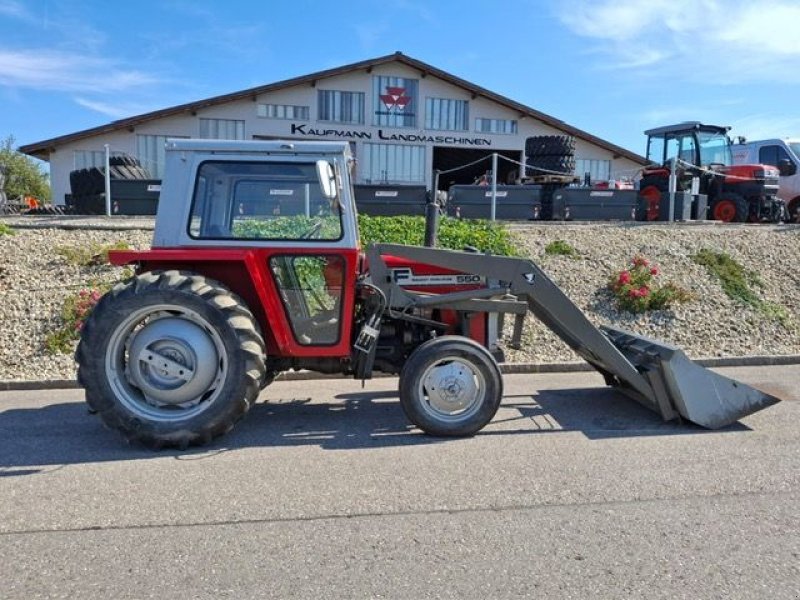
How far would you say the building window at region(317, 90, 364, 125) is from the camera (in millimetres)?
29438

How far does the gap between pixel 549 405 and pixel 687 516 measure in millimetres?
2462

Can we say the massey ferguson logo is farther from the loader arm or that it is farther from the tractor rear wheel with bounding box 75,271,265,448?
the tractor rear wheel with bounding box 75,271,265,448

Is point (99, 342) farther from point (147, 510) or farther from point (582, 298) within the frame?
point (582, 298)

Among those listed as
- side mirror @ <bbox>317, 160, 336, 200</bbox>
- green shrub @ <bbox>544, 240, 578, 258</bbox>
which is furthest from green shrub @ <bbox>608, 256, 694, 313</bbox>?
side mirror @ <bbox>317, 160, 336, 200</bbox>

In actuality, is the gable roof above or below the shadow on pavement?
above

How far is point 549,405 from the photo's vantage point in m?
6.14

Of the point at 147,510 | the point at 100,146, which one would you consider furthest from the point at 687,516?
the point at 100,146

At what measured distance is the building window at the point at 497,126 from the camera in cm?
3136

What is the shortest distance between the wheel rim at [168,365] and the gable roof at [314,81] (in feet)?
81.3

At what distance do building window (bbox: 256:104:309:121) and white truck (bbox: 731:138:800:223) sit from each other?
17481 millimetres

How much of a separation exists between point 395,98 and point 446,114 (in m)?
2.56

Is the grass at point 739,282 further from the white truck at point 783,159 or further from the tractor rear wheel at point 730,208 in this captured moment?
the white truck at point 783,159

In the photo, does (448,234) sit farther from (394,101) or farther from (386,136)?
(394,101)

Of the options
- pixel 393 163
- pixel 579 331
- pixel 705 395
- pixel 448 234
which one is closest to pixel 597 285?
pixel 448 234
